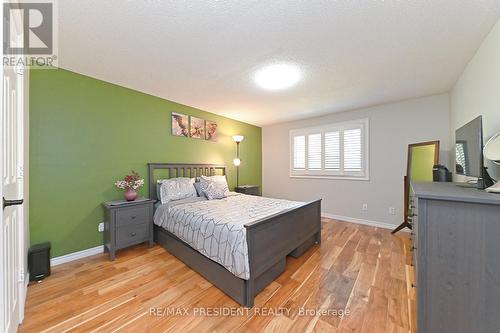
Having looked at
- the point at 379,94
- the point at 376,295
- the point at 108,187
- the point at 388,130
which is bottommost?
the point at 376,295

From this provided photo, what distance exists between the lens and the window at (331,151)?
12.7ft

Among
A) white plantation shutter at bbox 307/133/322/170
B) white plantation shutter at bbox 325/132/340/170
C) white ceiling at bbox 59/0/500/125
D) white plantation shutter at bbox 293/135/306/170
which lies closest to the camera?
white ceiling at bbox 59/0/500/125

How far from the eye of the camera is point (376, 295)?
1777 millimetres

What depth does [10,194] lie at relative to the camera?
1.21 m

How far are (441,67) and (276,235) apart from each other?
9.22 feet

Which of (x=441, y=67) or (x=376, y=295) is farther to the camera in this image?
(x=441, y=67)

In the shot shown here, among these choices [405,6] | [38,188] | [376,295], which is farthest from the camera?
[38,188]

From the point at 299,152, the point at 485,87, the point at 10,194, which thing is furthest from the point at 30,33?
the point at 299,152

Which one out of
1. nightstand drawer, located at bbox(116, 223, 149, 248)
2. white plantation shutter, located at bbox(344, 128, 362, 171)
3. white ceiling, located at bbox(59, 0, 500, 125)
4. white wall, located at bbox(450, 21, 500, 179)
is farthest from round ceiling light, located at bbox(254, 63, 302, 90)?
nightstand drawer, located at bbox(116, 223, 149, 248)

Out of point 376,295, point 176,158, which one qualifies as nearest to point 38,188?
point 176,158

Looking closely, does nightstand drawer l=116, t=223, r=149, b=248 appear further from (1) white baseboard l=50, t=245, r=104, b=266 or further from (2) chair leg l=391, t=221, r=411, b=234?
(2) chair leg l=391, t=221, r=411, b=234

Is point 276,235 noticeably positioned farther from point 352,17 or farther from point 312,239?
point 352,17

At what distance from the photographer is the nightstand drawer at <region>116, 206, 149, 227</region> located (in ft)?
8.08

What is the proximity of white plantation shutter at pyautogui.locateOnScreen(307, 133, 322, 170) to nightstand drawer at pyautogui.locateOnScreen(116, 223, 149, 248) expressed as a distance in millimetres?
3612
